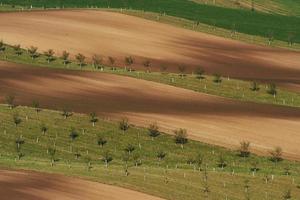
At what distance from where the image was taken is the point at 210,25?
461 feet

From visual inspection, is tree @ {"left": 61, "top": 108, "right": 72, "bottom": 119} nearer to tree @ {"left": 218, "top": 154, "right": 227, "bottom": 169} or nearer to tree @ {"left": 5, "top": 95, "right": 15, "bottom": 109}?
tree @ {"left": 5, "top": 95, "right": 15, "bottom": 109}

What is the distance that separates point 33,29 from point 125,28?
1392 centimetres

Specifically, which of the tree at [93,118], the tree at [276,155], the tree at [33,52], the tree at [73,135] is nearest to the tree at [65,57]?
the tree at [33,52]

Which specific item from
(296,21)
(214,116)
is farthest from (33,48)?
(296,21)

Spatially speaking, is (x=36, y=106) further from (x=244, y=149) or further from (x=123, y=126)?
(x=244, y=149)

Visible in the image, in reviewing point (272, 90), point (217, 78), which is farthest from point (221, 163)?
point (217, 78)

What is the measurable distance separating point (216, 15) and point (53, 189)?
8987 centimetres

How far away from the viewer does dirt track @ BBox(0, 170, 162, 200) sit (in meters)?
61.7

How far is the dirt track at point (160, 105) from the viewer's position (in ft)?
284

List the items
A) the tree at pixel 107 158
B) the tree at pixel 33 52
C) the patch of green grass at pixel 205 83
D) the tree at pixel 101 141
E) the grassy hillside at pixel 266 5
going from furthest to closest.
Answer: the grassy hillside at pixel 266 5 < the tree at pixel 33 52 < the patch of green grass at pixel 205 83 < the tree at pixel 101 141 < the tree at pixel 107 158

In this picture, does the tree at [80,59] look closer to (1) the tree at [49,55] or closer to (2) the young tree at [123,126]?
(1) the tree at [49,55]

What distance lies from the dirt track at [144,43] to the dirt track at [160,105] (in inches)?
455

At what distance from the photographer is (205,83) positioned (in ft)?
343

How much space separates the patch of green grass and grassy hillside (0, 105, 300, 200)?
763 inches
